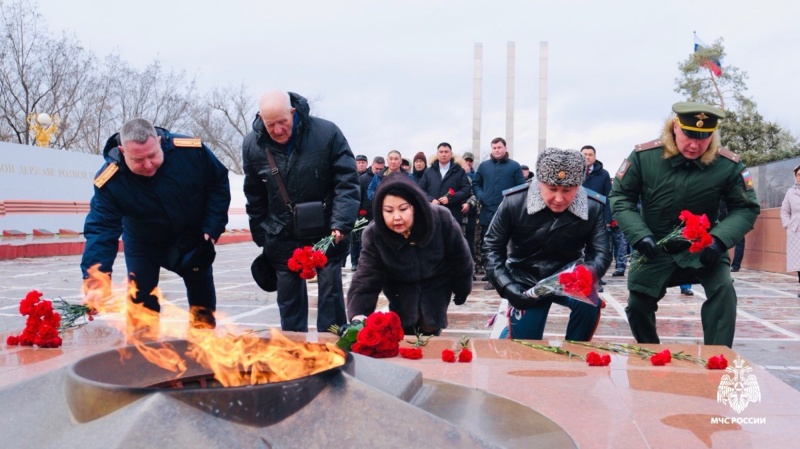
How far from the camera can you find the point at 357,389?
221cm

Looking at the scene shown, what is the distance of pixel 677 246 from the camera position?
4.22m

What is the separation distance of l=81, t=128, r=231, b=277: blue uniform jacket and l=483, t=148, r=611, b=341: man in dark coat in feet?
6.18

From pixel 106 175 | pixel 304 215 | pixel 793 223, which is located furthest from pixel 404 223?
pixel 793 223

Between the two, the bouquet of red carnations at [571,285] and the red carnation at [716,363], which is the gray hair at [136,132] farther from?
the red carnation at [716,363]

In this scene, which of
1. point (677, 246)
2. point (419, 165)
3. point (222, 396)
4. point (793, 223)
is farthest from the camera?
point (419, 165)

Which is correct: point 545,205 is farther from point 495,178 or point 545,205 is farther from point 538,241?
point 495,178

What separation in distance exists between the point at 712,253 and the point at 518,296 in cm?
116

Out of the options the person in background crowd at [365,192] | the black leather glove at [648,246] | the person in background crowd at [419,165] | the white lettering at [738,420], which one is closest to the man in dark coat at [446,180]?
the person in background crowd at [419,165]

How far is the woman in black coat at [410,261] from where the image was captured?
Answer: 14.1 feet

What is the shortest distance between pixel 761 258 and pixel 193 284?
485 inches

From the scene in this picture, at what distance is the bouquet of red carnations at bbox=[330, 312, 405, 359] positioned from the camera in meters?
3.58

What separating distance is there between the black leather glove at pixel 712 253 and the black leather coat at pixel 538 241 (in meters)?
0.60

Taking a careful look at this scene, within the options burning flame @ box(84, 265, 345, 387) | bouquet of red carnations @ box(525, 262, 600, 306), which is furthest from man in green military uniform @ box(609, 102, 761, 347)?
burning flame @ box(84, 265, 345, 387)

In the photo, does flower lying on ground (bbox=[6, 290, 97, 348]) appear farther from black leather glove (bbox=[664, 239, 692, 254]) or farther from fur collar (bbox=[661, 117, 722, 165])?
fur collar (bbox=[661, 117, 722, 165])
